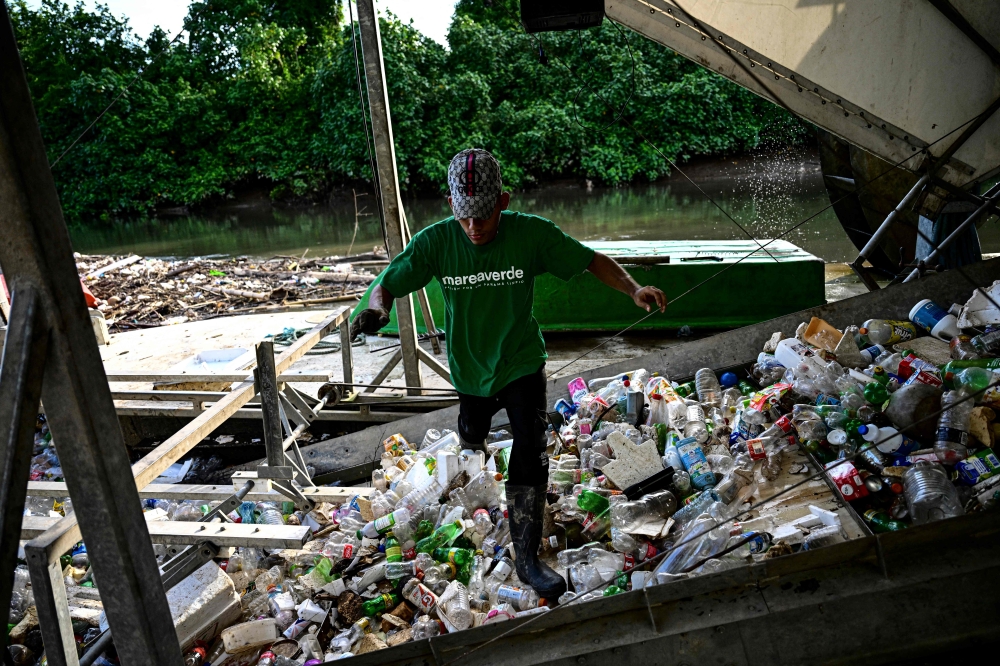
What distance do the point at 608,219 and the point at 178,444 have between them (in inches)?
656

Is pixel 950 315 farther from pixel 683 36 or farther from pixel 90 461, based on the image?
pixel 90 461

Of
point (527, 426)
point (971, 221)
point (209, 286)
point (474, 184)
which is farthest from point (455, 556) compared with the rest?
point (209, 286)

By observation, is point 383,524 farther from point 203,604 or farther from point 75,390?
point 75,390

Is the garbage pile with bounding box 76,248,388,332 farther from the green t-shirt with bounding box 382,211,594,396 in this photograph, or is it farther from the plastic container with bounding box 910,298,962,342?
the green t-shirt with bounding box 382,211,594,396

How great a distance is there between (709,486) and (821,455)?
55cm

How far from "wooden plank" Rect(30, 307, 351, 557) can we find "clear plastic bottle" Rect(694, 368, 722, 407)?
2334 mm

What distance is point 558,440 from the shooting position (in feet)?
14.2

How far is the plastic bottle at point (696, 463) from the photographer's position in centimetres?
357

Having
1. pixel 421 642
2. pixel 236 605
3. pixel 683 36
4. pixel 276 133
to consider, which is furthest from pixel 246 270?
pixel 276 133

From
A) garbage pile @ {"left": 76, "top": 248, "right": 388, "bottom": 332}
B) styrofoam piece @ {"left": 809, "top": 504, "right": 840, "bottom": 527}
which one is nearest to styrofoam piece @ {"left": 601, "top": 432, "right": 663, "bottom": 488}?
styrofoam piece @ {"left": 809, "top": 504, "right": 840, "bottom": 527}

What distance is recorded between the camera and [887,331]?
455 centimetres

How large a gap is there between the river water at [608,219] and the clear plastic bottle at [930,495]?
10.1m

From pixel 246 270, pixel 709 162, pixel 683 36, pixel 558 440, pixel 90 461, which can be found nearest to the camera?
pixel 90 461

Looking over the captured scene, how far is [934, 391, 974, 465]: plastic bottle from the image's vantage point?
3191 mm
